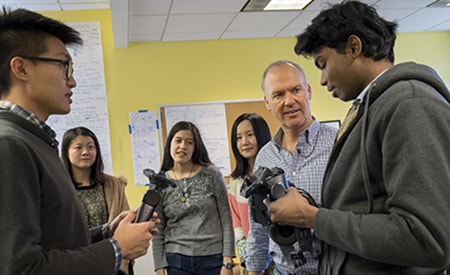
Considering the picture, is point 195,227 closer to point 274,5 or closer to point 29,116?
point 29,116

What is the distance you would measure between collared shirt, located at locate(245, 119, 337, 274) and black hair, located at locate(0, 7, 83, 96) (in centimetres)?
90

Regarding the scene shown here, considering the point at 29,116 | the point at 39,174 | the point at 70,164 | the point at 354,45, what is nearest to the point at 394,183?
the point at 354,45

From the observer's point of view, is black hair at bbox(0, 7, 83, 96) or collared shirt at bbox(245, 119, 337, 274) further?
collared shirt at bbox(245, 119, 337, 274)

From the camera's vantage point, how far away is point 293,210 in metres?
0.96

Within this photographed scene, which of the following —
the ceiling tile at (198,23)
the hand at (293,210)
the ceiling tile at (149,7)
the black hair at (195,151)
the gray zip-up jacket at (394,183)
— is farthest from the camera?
the ceiling tile at (198,23)

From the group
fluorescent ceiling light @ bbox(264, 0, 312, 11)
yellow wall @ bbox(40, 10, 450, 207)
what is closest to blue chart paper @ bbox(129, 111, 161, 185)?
yellow wall @ bbox(40, 10, 450, 207)

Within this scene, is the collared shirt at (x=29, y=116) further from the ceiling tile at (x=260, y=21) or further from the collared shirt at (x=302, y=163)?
the ceiling tile at (x=260, y=21)

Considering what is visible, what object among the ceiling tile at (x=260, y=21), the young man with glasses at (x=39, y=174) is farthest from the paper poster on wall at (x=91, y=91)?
the young man with glasses at (x=39, y=174)

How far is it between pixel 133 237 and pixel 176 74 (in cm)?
294

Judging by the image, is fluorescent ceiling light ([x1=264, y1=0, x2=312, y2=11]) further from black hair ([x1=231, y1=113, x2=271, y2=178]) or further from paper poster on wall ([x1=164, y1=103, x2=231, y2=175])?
black hair ([x1=231, y1=113, x2=271, y2=178])

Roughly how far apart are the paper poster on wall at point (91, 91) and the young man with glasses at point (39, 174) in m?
2.53

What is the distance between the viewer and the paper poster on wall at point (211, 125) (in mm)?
3754

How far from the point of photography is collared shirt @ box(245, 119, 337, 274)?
1302 mm

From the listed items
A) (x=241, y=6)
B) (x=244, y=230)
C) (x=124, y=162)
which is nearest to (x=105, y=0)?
(x=241, y=6)
